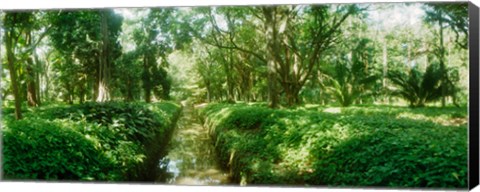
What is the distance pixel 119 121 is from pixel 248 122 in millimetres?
1790

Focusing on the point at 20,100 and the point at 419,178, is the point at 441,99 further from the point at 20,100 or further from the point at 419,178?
the point at 20,100

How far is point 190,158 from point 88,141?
54.4 inches

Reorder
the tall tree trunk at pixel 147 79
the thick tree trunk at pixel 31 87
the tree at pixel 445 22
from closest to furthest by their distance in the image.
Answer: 1. the tree at pixel 445 22
2. the tall tree trunk at pixel 147 79
3. the thick tree trunk at pixel 31 87

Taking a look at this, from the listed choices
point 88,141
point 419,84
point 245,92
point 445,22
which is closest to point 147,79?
point 88,141

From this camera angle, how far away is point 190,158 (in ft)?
25.7

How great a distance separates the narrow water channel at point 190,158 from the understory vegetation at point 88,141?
180 millimetres

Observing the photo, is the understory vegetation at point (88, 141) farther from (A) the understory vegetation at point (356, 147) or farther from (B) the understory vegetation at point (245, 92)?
(A) the understory vegetation at point (356, 147)

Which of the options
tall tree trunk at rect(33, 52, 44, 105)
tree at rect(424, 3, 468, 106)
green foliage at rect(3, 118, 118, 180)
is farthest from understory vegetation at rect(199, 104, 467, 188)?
tall tree trunk at rect(33, 52, 44, 105)

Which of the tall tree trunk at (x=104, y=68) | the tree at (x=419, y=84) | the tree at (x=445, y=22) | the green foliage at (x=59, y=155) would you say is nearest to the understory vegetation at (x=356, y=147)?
the tree at (x=419, y=84)

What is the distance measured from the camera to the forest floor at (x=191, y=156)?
297 inches

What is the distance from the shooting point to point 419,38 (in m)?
6.68

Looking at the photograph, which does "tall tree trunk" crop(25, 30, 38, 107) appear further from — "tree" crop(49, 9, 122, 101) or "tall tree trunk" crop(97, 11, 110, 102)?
"tall tree trunk" crop(97, 11, 110, 102)

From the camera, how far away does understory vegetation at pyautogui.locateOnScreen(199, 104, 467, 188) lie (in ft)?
20.7

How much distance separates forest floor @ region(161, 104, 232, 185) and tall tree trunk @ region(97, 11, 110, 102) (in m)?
1.11
